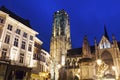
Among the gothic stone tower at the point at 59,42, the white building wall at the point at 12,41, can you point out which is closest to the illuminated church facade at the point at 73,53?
the gothic stone tower at the point at 59,42

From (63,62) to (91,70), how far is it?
161 ft

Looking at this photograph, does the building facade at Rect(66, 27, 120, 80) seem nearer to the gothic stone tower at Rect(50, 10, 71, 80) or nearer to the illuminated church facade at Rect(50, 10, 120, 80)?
the illuminated church facade at Rect(50, 10, 120, 80)

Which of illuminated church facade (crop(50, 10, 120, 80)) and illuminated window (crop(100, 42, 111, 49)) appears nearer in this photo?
illuminated church facade (crop(50, 10, 120, 80))

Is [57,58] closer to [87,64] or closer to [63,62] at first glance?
[63,62]

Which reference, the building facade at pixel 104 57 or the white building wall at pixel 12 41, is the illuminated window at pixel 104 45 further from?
the white building wall at pixel 12 41

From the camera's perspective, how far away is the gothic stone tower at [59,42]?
6233 cm

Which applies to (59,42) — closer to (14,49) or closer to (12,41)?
(14,49)

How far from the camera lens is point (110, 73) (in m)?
43.7

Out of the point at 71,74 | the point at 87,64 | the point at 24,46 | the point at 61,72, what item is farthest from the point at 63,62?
the point at 87,64

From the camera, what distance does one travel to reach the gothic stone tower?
62334 millimetres

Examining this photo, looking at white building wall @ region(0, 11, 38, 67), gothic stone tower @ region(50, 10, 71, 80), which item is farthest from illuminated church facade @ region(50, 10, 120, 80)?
white building wall @ region(0, 11, 38, 67)

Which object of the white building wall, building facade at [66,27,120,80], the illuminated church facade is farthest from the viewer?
the illuminated church facade

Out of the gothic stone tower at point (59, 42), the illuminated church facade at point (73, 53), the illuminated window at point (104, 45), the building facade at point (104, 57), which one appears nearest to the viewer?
the building facade at point (104, 57)

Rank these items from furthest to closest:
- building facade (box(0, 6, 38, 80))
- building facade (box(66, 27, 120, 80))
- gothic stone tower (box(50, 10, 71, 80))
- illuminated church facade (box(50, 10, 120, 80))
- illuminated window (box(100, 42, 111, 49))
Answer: gothic stone tower (box(50, 10, 71, 80))
illuminated window (box(100, 42, 111, 49))
illuminated church facade (box(50, 10, 120, 80))
building facade (box(66, 27, 120, 80))
building facade (box(0, 6, 38, 80))
